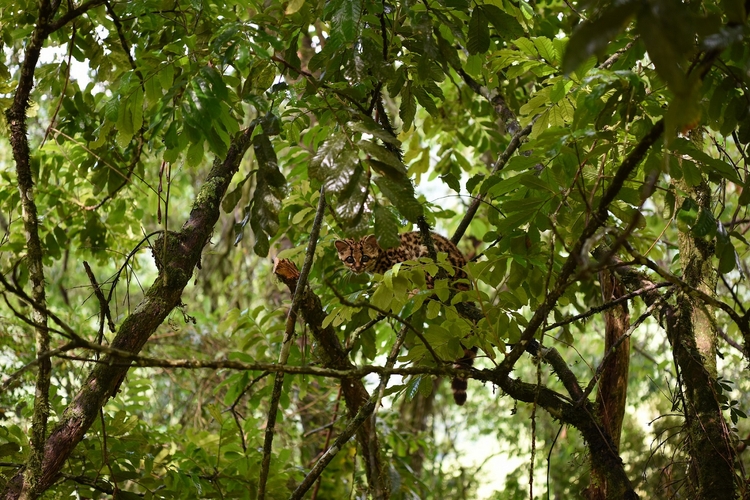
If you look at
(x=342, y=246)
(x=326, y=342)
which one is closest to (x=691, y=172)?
(x=326, y=342)

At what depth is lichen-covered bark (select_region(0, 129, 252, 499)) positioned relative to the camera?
212cm

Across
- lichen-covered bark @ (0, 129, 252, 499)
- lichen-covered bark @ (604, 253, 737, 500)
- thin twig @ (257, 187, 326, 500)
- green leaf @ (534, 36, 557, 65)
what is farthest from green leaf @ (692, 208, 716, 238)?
lichen-covered bark @ (0, 129, 252, 499)

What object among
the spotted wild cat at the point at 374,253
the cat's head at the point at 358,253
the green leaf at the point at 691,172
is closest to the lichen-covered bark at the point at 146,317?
the green leaf at the point at 691,172

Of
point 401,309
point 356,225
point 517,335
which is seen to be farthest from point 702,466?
point 356,225

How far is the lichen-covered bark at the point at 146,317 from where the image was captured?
212 cm

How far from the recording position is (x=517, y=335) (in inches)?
90.8

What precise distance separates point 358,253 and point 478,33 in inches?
113

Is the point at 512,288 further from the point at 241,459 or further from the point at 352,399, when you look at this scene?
the point at 241,459

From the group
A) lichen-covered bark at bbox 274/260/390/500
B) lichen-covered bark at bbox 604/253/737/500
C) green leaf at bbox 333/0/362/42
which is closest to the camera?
green leaf at bbox 333/0/362/42

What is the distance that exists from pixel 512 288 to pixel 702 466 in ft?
2.75

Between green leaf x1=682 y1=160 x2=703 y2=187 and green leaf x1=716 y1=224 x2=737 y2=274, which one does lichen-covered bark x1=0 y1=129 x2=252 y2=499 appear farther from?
green leaf x1=716 y1=224 x2=737 y2=274

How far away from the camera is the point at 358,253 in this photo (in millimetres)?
4887

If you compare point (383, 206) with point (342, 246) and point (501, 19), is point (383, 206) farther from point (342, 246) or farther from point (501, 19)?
point (342, 246)

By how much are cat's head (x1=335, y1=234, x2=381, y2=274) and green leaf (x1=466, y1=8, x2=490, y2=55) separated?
9.01ft
